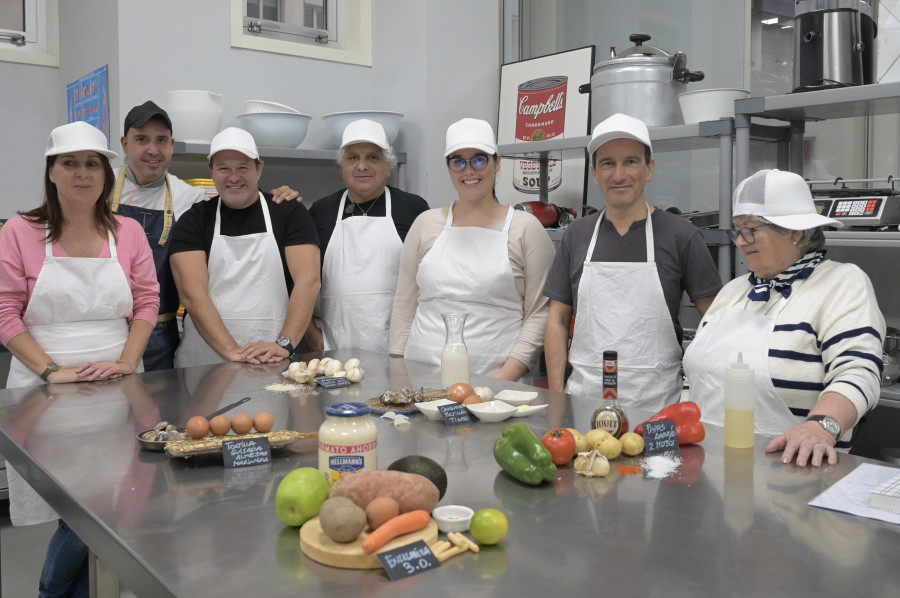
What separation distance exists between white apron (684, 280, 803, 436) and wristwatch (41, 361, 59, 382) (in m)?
1.98

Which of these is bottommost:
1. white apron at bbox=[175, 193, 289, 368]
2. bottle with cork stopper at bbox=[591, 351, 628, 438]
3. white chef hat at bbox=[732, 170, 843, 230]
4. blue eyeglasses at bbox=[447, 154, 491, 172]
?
bottle with cork stopper at bbox=[591, 351, 628, 438]

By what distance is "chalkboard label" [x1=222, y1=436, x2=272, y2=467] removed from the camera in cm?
178

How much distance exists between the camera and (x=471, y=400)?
85.6 inches

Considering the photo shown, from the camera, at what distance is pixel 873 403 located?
2.02 metres

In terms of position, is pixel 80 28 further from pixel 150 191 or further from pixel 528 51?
pixel 528 51

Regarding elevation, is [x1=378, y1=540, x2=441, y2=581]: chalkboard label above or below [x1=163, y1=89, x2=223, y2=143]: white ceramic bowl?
below

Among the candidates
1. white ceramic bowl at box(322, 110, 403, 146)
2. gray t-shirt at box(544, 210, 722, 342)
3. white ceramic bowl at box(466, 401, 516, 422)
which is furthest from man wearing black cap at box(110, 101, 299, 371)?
white ceramic bowl at box(466, 401, 516, 422)

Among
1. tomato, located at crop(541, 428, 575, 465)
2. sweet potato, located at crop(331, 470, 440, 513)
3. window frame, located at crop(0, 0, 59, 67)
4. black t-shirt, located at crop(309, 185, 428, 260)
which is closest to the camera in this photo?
sweet potato, located at crop(331, 470, 440, 513)

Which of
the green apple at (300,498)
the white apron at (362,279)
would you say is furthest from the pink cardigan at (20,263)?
the green apple at (300,498)

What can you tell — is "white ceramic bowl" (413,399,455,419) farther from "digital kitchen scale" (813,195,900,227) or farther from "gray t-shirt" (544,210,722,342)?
"digital kitchen scale" (813,195,900,227)

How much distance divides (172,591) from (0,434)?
1.20 metres

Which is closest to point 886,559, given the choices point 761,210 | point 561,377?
point 761,210

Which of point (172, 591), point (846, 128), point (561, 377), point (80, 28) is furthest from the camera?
point (80, 28)

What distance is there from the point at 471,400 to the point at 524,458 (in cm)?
57
